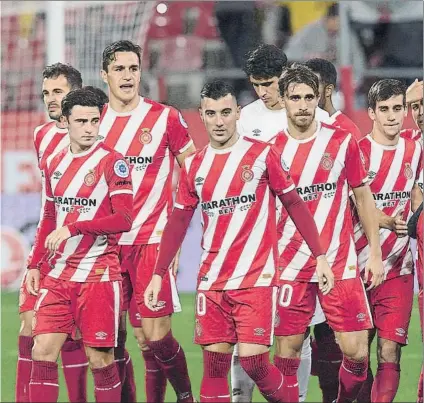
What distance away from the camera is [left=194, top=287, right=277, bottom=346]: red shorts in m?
6.39

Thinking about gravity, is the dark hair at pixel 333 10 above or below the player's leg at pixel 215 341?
above

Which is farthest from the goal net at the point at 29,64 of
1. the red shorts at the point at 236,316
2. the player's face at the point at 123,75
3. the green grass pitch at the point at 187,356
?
the red shorts at the point at 236,316

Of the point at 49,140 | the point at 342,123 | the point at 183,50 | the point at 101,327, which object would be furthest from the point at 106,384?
the point at 183,50

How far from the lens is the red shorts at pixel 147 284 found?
286 inches

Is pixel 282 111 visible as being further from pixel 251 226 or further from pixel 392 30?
pixel 392 30

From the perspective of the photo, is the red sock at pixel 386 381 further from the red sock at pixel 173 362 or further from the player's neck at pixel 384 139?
the player's neck at pixel 384 139

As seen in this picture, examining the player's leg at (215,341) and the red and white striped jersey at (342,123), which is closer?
the player's leg at (215,341)

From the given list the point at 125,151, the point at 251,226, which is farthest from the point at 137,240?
the point at 251,226

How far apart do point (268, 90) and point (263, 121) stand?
0.68 feet

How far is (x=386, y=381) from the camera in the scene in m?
6.97

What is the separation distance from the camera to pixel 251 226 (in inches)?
253

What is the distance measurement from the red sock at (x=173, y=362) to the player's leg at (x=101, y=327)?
0.54m

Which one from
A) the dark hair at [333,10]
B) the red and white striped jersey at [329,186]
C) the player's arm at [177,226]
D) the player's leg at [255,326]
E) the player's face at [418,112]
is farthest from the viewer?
the dark hair at [333,10]

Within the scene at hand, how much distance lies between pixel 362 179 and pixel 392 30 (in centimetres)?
812
